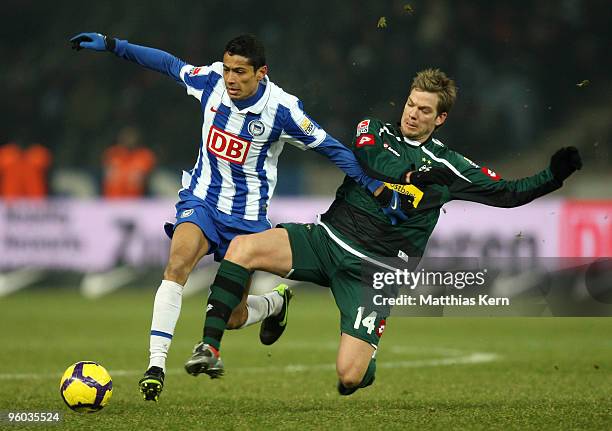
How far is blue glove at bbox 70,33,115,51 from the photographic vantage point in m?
6.40

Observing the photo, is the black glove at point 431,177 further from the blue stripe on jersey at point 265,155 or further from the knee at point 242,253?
the knee at point 242,253

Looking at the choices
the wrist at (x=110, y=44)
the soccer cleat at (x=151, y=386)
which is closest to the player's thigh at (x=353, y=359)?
the soccer cleat at (x=151, y=386)

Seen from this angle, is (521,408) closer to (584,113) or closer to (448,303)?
(448,303)

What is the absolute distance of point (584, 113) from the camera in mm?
15156

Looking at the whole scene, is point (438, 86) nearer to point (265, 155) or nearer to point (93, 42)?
point (265, 155)

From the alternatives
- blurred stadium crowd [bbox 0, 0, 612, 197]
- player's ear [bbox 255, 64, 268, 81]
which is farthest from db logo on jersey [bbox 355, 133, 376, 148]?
blurred stadium crowd [bbox 0, 0, 612, 197]

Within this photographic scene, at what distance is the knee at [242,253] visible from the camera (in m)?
5.78

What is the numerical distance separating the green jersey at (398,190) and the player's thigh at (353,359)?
1.70ft

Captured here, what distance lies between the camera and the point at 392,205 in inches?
243

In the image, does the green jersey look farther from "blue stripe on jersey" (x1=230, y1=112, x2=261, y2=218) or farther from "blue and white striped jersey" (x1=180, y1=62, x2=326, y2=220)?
"blue stripe on jersey" (x1=230, y1=112, x2=261, y2=218)

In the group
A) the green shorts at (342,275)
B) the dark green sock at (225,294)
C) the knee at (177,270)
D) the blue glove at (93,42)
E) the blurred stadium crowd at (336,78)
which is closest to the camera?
the dark green sock at (225,294)

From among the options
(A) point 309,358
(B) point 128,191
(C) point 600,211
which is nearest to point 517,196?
(A) point 309,358

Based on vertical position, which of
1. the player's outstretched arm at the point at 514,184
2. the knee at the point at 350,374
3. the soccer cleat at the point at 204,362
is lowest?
the soccer cleat at the point at 204,362

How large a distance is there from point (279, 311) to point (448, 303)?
1098 mm
